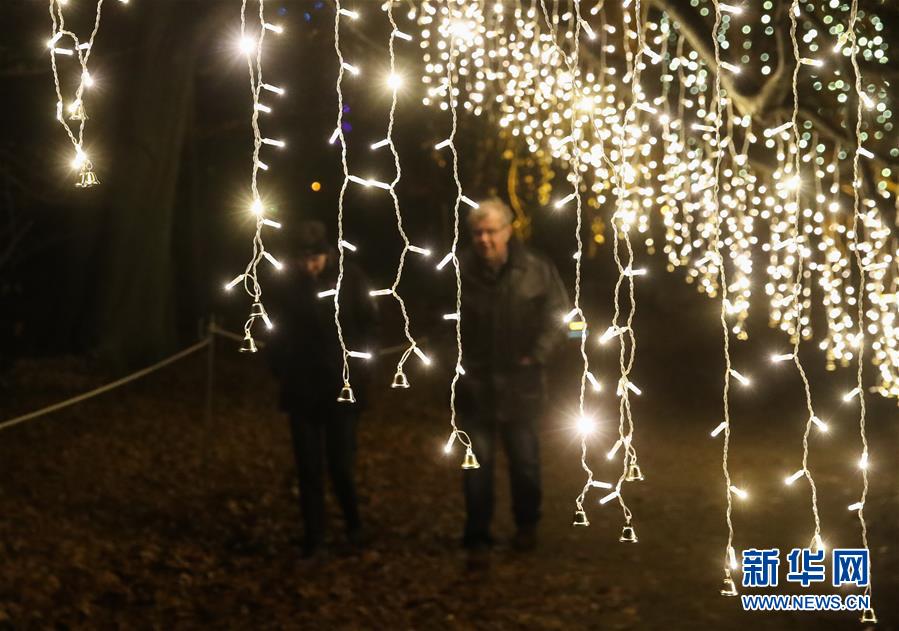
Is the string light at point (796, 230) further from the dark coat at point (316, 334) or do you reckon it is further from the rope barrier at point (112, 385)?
the rope barrier at point (112, 385)

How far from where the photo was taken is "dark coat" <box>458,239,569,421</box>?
5.93m

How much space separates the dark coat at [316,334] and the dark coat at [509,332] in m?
0.61

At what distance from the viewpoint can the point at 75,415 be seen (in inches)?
399

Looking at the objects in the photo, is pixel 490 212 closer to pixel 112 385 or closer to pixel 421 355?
pixel 421 355

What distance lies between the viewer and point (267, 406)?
1118 centimetres

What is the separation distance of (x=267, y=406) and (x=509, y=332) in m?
5.80

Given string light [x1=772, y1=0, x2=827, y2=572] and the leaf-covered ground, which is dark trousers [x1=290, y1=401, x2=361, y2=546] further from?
string light [x1=772, y1=0, x2=827, y2=572]

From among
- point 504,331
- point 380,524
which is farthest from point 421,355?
point 380,524

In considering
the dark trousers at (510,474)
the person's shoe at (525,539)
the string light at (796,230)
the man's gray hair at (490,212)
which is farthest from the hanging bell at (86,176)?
the person's shoe at (525,539)

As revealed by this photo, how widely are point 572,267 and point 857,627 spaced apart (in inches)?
542

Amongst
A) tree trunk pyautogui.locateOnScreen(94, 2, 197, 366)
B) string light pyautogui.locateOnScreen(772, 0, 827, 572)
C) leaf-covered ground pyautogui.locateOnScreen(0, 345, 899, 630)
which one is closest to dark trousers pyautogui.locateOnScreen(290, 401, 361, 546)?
leaf-covered ground pyautogui.locateOnScreen(0, 345, 899, 630)

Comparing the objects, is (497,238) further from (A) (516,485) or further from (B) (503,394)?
(A) (516,485)

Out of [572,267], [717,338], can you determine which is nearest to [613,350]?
[717,338]

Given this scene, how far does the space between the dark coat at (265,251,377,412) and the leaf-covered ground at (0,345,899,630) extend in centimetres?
108
